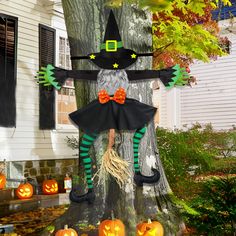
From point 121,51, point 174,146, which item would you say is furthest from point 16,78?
point 121,51

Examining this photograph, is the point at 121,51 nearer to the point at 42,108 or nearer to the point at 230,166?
the point at 42,108

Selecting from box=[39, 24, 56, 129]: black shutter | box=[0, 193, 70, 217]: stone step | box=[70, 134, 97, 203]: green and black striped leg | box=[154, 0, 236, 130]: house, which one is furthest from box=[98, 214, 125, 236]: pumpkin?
box=[154, 0, 236, 130]: house

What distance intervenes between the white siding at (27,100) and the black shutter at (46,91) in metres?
0.12

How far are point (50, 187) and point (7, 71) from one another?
292cm

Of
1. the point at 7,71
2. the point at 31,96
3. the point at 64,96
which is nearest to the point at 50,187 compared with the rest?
the point at 31,96

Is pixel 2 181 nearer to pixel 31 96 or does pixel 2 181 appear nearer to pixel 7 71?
pixel 31 96

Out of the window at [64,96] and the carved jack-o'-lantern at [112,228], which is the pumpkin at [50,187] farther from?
the carved jack-o'-lantern at [112,228]

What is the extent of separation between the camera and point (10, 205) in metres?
8.62

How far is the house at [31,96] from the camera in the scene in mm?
9539

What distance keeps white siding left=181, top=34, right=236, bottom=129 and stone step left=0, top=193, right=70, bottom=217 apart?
8.42 metres

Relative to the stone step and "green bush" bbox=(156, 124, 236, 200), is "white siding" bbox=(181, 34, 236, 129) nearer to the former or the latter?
the stone step

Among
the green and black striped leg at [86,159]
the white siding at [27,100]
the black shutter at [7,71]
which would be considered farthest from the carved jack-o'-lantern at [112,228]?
the white siding at [27,100]

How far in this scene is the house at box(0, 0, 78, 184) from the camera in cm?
954

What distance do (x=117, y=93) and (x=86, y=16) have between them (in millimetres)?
1269
